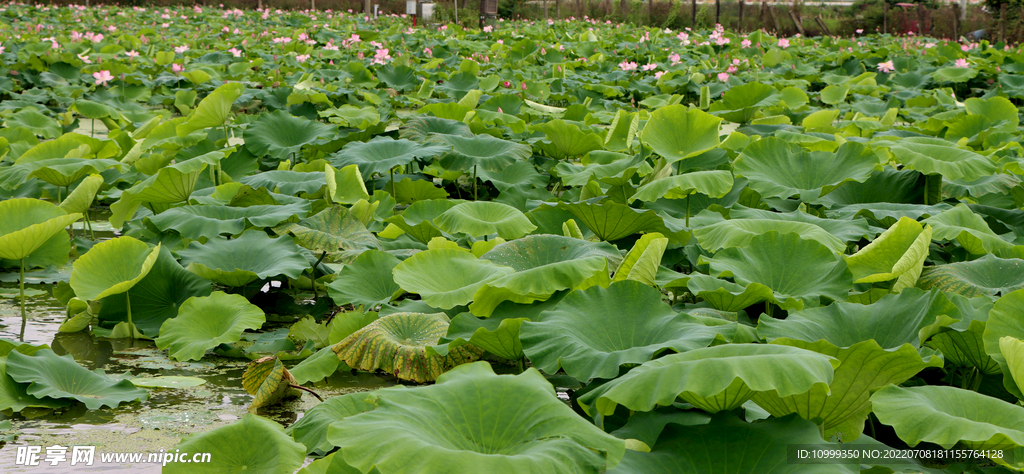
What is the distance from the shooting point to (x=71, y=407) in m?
1.69

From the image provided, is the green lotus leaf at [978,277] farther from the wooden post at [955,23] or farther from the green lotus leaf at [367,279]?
the wooden post at [955,23]

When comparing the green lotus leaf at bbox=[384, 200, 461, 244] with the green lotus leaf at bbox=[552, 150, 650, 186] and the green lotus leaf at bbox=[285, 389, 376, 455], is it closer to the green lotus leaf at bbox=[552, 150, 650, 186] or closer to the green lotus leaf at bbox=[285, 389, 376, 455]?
the green lotus leaf at bbox=[552, 150, 650, 186]

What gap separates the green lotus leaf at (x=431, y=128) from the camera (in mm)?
3684

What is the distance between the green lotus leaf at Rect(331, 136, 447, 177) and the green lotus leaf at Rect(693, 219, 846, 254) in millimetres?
1298

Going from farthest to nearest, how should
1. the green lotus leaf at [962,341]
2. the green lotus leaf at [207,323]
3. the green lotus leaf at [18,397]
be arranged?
the green lotus leaf at [207,323], the green lotus leaf at [18,397], the green lotus leaf at [962,341]

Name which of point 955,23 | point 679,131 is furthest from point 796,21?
point 679,131

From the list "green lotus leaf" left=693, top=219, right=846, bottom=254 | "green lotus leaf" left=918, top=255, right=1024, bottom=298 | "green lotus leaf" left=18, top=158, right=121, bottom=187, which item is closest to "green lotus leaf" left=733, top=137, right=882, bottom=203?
"green lotus leaf" left=693, top=219, right=846, bottom=254

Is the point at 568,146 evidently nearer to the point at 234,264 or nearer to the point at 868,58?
the point at 234,264

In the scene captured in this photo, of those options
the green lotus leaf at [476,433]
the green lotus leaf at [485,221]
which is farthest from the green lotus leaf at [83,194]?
the green lotus leaf at [476,433]

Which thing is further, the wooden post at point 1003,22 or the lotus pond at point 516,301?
the wooden post at point 1003,22

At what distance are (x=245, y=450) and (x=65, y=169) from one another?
2.16m

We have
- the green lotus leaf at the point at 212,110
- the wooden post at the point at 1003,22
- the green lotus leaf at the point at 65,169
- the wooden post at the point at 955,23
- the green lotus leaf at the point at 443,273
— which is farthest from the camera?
the wooden post at the point at 955,23

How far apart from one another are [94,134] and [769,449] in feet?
16.8

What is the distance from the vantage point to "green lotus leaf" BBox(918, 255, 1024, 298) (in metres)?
1.91
